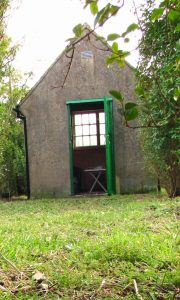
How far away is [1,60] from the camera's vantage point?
11.4 metres

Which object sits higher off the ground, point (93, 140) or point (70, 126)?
point (70, 126)

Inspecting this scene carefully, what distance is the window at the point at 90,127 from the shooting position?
514 inches

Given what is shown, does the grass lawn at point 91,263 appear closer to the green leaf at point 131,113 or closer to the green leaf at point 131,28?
the green leaf at point 131,113

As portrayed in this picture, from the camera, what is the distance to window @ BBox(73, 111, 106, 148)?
13.1m

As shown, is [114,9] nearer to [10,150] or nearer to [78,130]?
[78,130]

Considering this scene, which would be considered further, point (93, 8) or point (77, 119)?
point (77, 119)

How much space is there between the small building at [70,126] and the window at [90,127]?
1719mm

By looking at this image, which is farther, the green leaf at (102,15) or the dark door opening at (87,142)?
the dark door opening at (87,142)

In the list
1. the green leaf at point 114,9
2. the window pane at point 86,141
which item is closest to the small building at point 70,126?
the window pane at point 86,141

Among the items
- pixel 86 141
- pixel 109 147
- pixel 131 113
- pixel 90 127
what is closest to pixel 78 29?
pixel 131 113

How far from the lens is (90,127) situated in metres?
13.1

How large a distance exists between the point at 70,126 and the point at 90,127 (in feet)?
6.18

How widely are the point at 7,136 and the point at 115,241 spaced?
474 inches

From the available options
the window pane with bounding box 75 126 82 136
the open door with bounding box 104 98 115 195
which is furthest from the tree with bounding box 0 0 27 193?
the open door with bounding box 104 98 115 195
